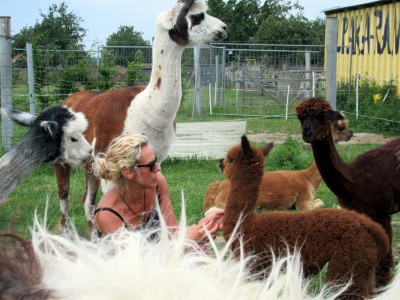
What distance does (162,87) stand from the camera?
5.55 meters

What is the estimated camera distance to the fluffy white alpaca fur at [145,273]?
3.34ft

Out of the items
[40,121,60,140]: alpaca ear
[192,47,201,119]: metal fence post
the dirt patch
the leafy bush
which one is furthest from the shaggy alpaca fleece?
[192,47,201,119]: metal fence post

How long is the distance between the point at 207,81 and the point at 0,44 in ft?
26.7

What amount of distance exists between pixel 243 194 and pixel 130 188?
26.9 inches

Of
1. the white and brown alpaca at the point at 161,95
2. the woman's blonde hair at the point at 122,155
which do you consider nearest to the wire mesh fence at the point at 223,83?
the white and brown alpaca at the point at 161,95

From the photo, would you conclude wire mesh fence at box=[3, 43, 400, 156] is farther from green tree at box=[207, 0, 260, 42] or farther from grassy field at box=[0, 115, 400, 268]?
green tree at box=[207, 0, 260, 42]

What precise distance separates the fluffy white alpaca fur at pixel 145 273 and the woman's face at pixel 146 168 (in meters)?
2.18

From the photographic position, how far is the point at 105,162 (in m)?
3.71

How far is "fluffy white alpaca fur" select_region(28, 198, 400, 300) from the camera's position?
3.34 ft

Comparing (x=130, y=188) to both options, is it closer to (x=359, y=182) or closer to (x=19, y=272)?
(x=359, y=182)

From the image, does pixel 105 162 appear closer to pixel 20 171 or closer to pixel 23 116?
pixel 20 171

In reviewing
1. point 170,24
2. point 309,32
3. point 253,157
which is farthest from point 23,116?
point 309,32

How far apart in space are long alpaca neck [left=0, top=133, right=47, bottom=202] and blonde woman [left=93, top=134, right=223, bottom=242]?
4.06 feet

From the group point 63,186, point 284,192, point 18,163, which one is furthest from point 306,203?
point 18,163
